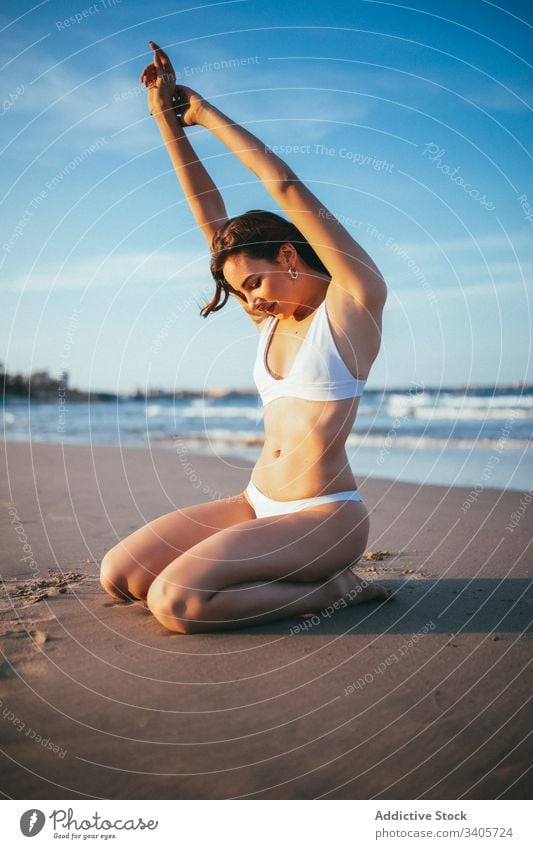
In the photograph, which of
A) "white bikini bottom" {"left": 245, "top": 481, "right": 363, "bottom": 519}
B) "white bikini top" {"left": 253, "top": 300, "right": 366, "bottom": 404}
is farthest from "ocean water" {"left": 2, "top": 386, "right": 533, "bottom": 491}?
"white bikini top" {"left": 253, "top": 300, "right": 366, "bottom": 404}

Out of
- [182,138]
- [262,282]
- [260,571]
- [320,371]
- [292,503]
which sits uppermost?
[182,138]

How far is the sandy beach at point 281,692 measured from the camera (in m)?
1.95

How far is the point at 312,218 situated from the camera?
2949 mm

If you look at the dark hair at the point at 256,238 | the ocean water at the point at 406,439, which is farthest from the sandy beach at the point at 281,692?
the ocean water at the point at 406,439

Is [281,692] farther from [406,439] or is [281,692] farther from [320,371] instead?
[406,439]

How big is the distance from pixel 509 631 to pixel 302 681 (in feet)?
3.62

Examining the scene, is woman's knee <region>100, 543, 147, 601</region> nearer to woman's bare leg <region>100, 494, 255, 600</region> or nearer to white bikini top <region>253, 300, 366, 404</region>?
woman's bare leg <region>100, 494, 255, 600</region>

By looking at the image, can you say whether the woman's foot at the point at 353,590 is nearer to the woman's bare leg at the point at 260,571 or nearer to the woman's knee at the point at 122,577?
the woman's bare leg at the point at 260,571

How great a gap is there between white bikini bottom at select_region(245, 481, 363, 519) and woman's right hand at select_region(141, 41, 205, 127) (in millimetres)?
1960

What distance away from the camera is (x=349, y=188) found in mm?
4203

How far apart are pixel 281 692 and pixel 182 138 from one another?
2891 mm

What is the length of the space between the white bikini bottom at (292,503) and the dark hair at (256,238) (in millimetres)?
1185

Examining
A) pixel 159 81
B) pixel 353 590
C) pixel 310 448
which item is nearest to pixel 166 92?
pixel 159 81
